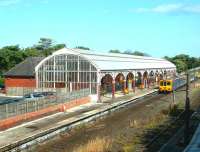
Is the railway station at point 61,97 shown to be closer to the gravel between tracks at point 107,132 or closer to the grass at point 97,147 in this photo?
the gravel between tracks at point 107,132

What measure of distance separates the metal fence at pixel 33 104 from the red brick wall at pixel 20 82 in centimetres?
1613

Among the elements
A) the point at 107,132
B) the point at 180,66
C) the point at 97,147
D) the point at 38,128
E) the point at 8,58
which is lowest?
the point at 107,132

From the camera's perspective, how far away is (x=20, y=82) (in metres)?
63.3

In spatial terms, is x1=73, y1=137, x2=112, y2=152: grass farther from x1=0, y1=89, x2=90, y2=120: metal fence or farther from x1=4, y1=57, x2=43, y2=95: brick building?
x1=4, y1=57, x2=43, y2=95: brick building

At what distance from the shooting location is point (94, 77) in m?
52.5

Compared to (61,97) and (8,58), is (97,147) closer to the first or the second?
(61,97)

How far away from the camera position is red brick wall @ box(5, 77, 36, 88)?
6248 cm

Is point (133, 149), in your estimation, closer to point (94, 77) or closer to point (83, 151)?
point (83, 151)

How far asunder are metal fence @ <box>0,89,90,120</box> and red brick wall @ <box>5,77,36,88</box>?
16.1m

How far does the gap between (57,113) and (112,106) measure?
7.63 m

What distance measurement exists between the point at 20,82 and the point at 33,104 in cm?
2740

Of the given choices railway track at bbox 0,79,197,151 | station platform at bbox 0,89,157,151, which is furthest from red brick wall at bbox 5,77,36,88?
railway track at bbox 0,79,197,151

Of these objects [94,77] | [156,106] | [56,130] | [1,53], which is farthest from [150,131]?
[1,53]

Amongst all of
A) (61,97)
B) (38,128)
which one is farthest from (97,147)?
(61,97)
